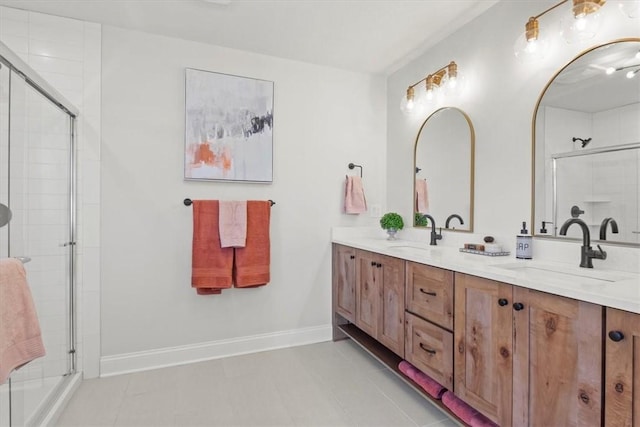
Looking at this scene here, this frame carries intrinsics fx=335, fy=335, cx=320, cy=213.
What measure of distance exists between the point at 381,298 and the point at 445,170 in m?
1.01

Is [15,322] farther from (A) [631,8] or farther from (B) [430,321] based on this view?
(A) [631,8]

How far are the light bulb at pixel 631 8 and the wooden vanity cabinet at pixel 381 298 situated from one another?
1.49m

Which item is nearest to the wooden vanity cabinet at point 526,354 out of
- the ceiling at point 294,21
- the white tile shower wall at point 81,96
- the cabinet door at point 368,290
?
the cabinet door at point 368,290

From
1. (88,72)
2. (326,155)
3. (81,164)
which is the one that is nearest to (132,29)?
(88,72)

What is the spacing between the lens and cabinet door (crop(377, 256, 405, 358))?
2012mm

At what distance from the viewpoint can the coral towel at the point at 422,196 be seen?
8.47 ft

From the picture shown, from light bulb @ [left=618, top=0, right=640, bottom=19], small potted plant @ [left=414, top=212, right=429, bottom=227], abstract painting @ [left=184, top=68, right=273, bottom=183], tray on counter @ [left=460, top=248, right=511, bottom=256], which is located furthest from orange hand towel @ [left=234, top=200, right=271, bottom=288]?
light bulb @ [left=618, top=0, right=640, bottom=19]

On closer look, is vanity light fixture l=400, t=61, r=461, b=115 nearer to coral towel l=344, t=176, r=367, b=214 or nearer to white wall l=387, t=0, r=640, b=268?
white wall l=387, t=0, r=640, b=268

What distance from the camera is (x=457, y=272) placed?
1.59 m

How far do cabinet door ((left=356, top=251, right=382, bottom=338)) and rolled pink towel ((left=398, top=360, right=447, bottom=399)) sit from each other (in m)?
0.30

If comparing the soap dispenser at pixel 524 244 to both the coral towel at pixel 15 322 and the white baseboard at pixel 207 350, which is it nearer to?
the white baseboard at pixel 207 350

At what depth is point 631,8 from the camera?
1.37 meters

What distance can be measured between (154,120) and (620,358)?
2.72 m

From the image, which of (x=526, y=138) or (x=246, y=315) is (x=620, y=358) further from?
(x=246, y=315)
